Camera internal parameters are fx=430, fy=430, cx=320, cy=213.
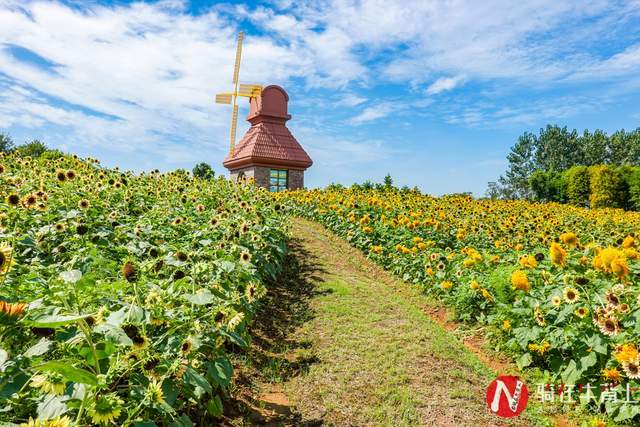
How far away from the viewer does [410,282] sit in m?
8.02

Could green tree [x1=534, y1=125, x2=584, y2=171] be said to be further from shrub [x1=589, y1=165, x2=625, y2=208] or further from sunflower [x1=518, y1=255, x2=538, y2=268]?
sunflower [x1=518, y1=255, x2=538, y2=268]

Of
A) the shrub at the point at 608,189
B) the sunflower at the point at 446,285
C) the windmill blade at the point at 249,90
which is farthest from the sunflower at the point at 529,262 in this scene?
the windmill blade at the point at 249,90

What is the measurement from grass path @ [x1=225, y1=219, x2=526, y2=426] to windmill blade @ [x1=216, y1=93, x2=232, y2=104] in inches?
1034

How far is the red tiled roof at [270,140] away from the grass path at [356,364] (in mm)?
15722

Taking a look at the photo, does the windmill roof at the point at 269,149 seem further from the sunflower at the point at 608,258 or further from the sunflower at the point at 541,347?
the sunflower at the point at 608,258

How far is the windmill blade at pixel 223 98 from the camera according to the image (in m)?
31.1

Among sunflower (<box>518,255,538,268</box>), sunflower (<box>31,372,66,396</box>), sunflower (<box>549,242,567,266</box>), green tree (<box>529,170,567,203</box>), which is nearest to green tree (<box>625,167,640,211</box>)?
green tree (<box>529,170,567,203</box>)

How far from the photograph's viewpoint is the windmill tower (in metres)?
22.4

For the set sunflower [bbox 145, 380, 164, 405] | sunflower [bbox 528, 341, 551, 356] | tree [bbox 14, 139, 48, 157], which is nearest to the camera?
sunflower [bbox 145, 380, 164, 405]

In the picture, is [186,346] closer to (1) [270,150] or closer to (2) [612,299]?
(2) [612,299]

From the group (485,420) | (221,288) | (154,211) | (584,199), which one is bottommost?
(485,420)

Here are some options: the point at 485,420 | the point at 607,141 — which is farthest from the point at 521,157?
the point at 485,420

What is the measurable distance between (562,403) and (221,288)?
11.0 feet

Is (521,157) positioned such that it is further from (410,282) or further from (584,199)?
(410,282)
